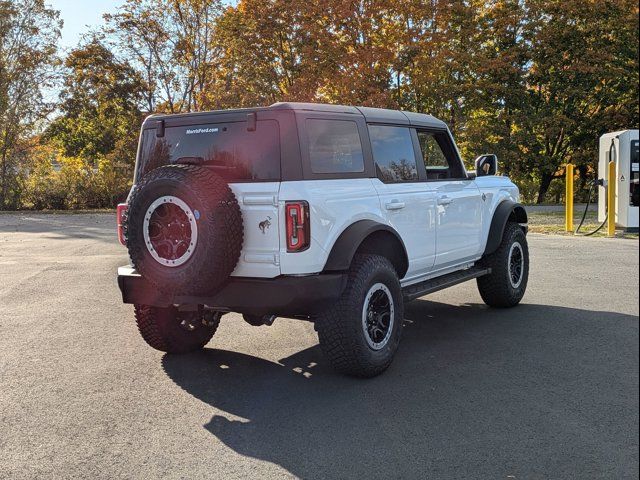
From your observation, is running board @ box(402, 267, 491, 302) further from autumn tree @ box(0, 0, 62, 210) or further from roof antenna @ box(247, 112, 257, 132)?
autumn tree @ box(0, 0, 62, 210)

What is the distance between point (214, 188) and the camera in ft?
13.6

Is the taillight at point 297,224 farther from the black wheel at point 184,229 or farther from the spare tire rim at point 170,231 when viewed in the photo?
the spare tire rim at point 170,231

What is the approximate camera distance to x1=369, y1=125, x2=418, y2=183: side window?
17.2ft

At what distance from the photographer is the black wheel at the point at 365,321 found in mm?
4391

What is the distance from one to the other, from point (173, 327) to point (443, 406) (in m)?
2.44

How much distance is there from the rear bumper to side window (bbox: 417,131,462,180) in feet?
6.70

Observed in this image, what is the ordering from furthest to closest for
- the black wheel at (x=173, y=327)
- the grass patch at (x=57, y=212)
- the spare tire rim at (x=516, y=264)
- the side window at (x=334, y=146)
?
the grass patch at (x=57, y=212) → the spare tire rim at (x=516, y=264) → the black wheel at (x=173, y=327) → the side window at (x=334, y=146)

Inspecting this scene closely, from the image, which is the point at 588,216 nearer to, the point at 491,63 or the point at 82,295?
the point at 491,63

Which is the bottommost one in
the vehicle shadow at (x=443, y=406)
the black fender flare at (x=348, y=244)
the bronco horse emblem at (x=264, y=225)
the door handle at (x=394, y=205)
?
the vehicle shadow at (x=443, y=406)

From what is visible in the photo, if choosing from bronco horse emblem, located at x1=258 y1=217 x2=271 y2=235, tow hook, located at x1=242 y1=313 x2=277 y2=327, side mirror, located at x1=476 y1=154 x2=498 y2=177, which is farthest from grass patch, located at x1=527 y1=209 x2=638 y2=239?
bronco horse emblem, located at x1=258 y1=217 x2=271 y2=235

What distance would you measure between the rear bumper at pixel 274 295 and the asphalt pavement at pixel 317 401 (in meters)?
0.63

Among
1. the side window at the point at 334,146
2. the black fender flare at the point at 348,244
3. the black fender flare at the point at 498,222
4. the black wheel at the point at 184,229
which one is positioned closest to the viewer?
the black wheel at the point at 184,229

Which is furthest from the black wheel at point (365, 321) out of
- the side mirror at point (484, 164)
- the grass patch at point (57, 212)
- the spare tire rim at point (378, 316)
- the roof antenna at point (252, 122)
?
the grass patch at point (57, 212)

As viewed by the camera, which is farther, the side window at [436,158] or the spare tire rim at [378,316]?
the side window at [436,158]
